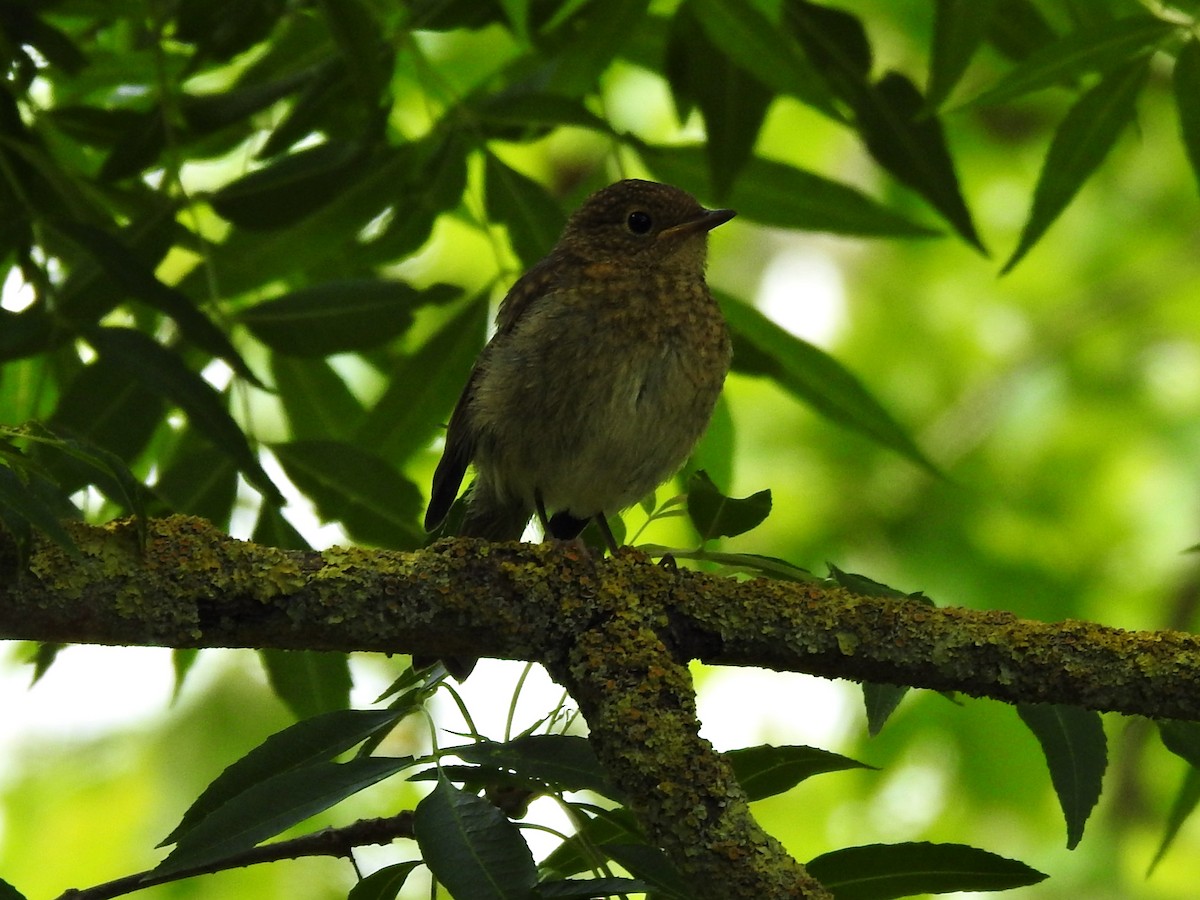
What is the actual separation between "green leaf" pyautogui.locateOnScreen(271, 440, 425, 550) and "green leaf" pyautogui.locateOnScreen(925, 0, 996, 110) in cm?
137

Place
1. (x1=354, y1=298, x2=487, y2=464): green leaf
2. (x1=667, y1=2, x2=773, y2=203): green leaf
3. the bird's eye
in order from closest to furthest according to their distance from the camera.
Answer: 1. (x1=667, y1=2, x2=773, y2=203): green leaf
2. (x1=354, y1=298, x2=487, y2=464): green leaf
3. the bird's eye

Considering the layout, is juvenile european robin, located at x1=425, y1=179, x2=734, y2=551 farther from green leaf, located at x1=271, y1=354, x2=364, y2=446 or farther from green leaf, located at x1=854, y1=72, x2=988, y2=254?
green leaf, located at x1=854, y1=72, x2=988, y2=254

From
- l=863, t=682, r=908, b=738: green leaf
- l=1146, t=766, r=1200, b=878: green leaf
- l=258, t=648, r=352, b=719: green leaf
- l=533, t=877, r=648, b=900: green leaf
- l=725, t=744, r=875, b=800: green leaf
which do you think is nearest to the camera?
l=533, t=877, r=648, b=900: green leaf

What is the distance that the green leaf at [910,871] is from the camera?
1912 mm

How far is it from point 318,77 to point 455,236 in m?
5.43

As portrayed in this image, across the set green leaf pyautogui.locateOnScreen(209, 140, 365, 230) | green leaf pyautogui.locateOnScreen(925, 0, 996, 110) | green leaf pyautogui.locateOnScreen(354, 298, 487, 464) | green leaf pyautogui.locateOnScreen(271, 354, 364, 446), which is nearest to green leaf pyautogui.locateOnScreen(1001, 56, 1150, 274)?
green leaf pyautogui.locateOnScreen(925, 0, 996, 110)

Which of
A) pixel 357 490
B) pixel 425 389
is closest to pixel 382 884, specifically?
pixel 357 490

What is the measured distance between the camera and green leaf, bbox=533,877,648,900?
168 centimetres

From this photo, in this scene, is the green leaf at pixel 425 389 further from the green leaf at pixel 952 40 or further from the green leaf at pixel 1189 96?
the green leaf at pixel 1189 96

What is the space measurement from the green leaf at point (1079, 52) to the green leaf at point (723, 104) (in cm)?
58

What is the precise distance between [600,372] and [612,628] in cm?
155

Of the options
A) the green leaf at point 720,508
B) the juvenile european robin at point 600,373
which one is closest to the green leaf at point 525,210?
the juvenile european robin at point 600,373

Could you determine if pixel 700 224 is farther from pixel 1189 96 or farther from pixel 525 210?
pixel 1189 96

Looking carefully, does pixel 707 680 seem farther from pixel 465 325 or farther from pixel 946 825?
pixel 465 325
